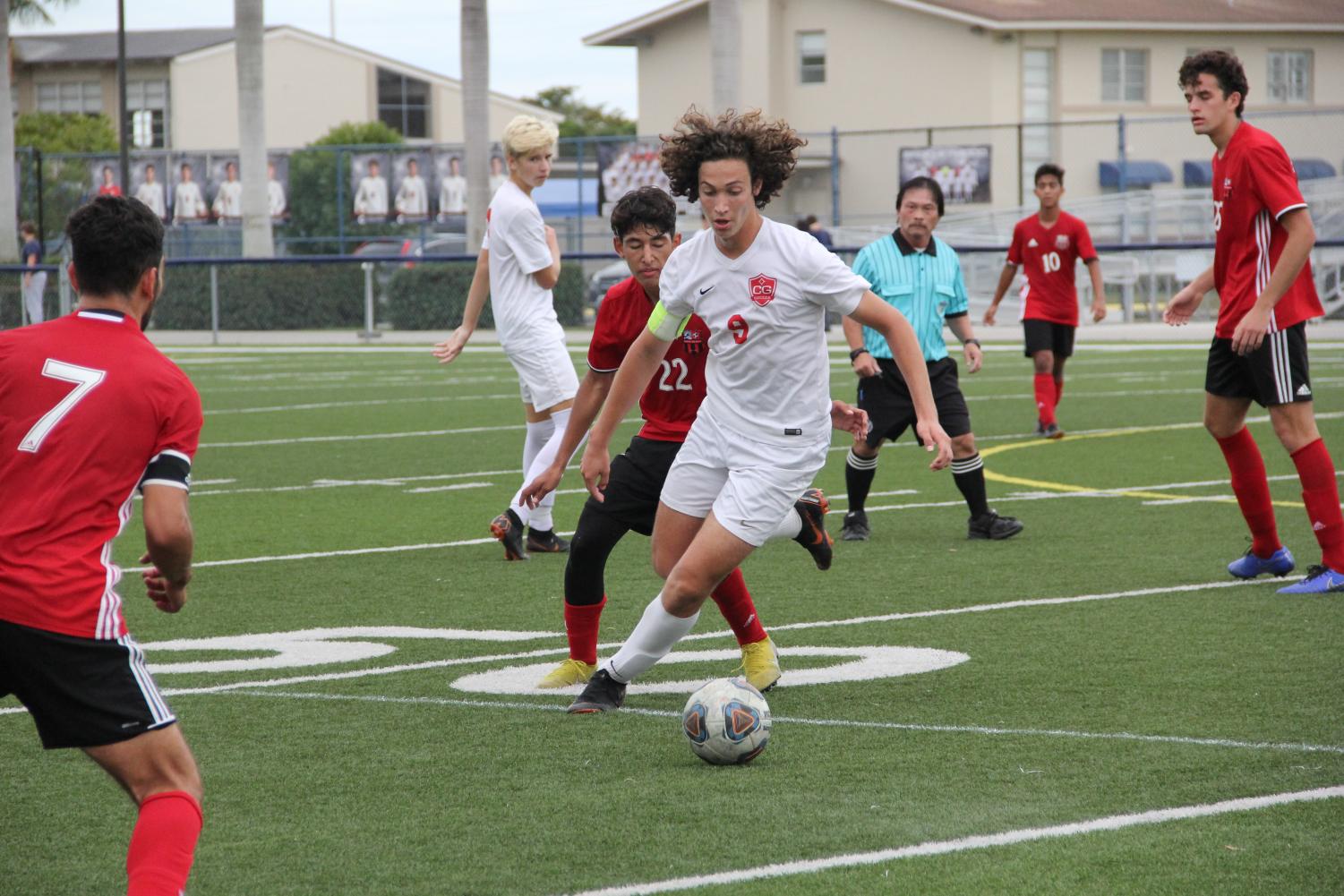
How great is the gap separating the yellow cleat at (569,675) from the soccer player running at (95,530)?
2768mm

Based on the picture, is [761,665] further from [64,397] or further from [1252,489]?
[64,397]

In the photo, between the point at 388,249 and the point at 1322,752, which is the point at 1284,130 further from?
the point at 1322,752

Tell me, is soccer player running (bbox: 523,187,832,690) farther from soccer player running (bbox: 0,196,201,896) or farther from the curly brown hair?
soccer player running (bbox: 0,196,201,896)

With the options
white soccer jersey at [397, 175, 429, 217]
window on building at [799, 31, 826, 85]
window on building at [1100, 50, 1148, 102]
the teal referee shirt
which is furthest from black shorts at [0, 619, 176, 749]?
window on building at [799, 31, 826, 85]

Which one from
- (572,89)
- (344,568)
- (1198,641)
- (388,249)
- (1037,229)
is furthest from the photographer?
(572,89)

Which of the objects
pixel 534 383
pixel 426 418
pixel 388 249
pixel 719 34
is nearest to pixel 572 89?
pixel 388 249

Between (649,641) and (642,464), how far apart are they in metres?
0.79

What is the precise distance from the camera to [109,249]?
3.99m

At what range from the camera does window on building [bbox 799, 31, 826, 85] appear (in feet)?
182

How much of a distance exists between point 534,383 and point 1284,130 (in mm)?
41199

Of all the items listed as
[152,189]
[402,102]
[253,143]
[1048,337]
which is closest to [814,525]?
[1048,337]

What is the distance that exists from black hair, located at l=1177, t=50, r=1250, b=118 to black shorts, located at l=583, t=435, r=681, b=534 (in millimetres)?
3058

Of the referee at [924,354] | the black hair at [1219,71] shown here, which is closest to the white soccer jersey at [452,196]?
the referee at [924,354]

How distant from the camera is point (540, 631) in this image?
7719mm
